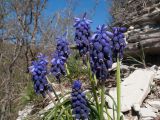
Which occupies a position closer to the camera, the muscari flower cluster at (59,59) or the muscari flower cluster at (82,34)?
the muscari flower cluster at (82,34)

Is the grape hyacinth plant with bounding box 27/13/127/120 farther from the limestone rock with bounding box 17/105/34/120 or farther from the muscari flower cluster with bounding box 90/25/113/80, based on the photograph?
the limestone rock with bounding box 17/105/34/120

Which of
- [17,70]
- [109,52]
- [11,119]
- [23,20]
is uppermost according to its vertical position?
[23,20]

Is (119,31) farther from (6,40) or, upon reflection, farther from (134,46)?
(6,40)

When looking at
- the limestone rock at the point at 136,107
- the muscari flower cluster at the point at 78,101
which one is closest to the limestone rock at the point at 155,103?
the limestone rock at the point at 136,107

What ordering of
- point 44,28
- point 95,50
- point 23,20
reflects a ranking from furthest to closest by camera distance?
point 44,28
point 23,20
point 95,50

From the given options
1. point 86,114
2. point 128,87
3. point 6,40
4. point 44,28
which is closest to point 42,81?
point 86,114

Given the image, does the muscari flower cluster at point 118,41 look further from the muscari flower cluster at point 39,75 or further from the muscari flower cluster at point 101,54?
the muscari flower cluster at point 39,75

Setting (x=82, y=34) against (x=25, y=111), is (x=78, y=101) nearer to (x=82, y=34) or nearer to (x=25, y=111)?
(x=82, y=34)

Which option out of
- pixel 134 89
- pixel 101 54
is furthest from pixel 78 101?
pixel 134 89
